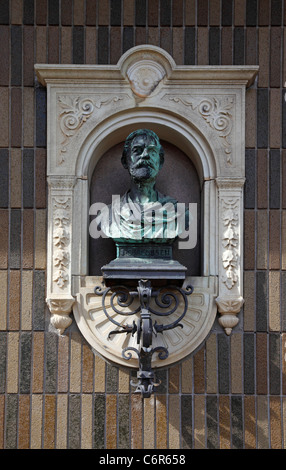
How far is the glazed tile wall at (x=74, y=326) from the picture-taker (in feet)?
17.1

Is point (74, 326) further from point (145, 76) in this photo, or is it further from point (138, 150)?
point (145, 76)

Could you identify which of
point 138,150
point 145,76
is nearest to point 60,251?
point 138,150

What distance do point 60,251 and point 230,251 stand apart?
1237mm

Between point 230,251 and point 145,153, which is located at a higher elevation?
point 145,153

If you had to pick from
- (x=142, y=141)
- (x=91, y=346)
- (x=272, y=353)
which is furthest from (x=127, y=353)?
(x=142, y=141)

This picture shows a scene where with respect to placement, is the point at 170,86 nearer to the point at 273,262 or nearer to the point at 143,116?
→ the point at 143,116

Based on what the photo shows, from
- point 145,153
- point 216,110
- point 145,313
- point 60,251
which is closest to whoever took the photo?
point 145,313

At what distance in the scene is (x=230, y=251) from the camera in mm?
5297

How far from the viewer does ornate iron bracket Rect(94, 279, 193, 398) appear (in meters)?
4.98

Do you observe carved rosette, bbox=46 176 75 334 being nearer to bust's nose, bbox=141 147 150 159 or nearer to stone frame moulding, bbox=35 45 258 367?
stone frame moulding, bbox=35 45 258 367

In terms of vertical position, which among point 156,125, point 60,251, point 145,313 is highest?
point 156,125

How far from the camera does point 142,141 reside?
17.0ft

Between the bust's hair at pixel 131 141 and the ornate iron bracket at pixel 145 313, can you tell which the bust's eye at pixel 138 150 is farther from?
the ornate iron bracket at pixel 145 313

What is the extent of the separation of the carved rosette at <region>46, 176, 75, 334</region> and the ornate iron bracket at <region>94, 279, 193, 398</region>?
0.84ft
